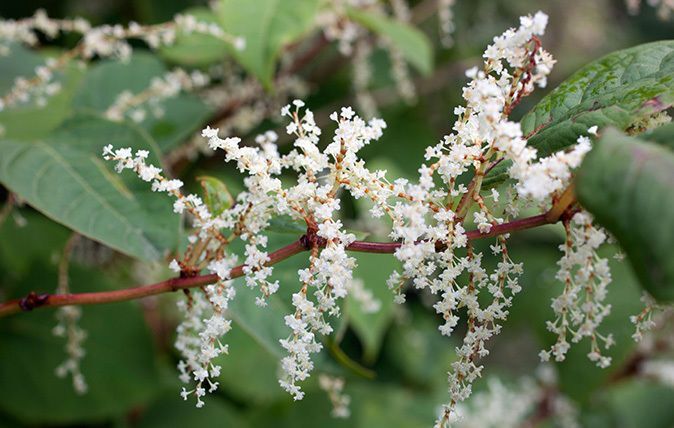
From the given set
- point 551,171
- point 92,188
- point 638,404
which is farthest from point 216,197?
point 638,404

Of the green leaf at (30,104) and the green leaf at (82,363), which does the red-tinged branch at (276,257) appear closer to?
the green leaf at (30,104)

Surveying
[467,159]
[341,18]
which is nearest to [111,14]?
[341,18]

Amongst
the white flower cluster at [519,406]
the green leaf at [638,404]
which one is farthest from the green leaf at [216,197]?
the green leaf at [638,404]

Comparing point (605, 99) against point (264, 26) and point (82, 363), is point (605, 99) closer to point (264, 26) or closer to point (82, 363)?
point (264, 26)

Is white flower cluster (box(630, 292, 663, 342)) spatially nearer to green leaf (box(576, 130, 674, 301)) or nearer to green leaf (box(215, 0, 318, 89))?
green leaf (box(576, 130, 674, 301))

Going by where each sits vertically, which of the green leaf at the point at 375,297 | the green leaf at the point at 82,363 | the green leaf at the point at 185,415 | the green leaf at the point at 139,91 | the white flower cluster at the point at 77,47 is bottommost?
the green leaf at the point at 185,415

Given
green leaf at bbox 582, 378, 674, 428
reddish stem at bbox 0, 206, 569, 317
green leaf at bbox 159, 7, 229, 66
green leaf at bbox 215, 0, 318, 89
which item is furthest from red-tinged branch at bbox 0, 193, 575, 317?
green leaf at bbox 582, 378, 674, 428
